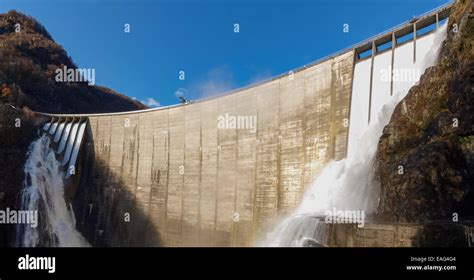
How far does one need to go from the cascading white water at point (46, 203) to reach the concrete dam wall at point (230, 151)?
88cm

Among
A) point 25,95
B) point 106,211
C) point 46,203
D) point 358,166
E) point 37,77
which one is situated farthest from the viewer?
point 37,77

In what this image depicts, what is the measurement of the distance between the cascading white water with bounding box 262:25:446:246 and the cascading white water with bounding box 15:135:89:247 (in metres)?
12.9

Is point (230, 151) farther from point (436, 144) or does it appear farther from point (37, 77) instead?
point (37, 77)

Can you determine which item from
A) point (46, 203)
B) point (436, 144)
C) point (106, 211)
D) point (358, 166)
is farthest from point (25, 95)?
point (436, 144)

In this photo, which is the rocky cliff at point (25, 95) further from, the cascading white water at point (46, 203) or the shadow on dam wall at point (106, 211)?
the shadow on dam wall at point (106, 211)

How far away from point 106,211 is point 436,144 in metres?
18.8

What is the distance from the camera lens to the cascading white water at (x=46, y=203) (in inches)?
820

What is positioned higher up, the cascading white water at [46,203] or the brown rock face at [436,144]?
the brown rock face at [436,144]

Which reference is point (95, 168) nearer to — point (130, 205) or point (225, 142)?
point (130, 205)

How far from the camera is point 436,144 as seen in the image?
1041 cm

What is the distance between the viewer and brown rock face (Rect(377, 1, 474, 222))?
32.7 ft

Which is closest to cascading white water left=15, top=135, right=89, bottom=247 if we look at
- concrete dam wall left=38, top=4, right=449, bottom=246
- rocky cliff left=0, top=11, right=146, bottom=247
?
rocky cliff left=0, top=11, right=146, bottom=247

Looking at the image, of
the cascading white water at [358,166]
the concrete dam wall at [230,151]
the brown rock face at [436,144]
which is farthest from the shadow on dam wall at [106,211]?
the brown rock face at [436,144]

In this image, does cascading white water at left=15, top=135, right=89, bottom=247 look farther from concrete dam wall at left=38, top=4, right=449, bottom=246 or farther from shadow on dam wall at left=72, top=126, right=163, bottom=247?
concrete dam wall at left=38, top=4, right=449, bottom=246
